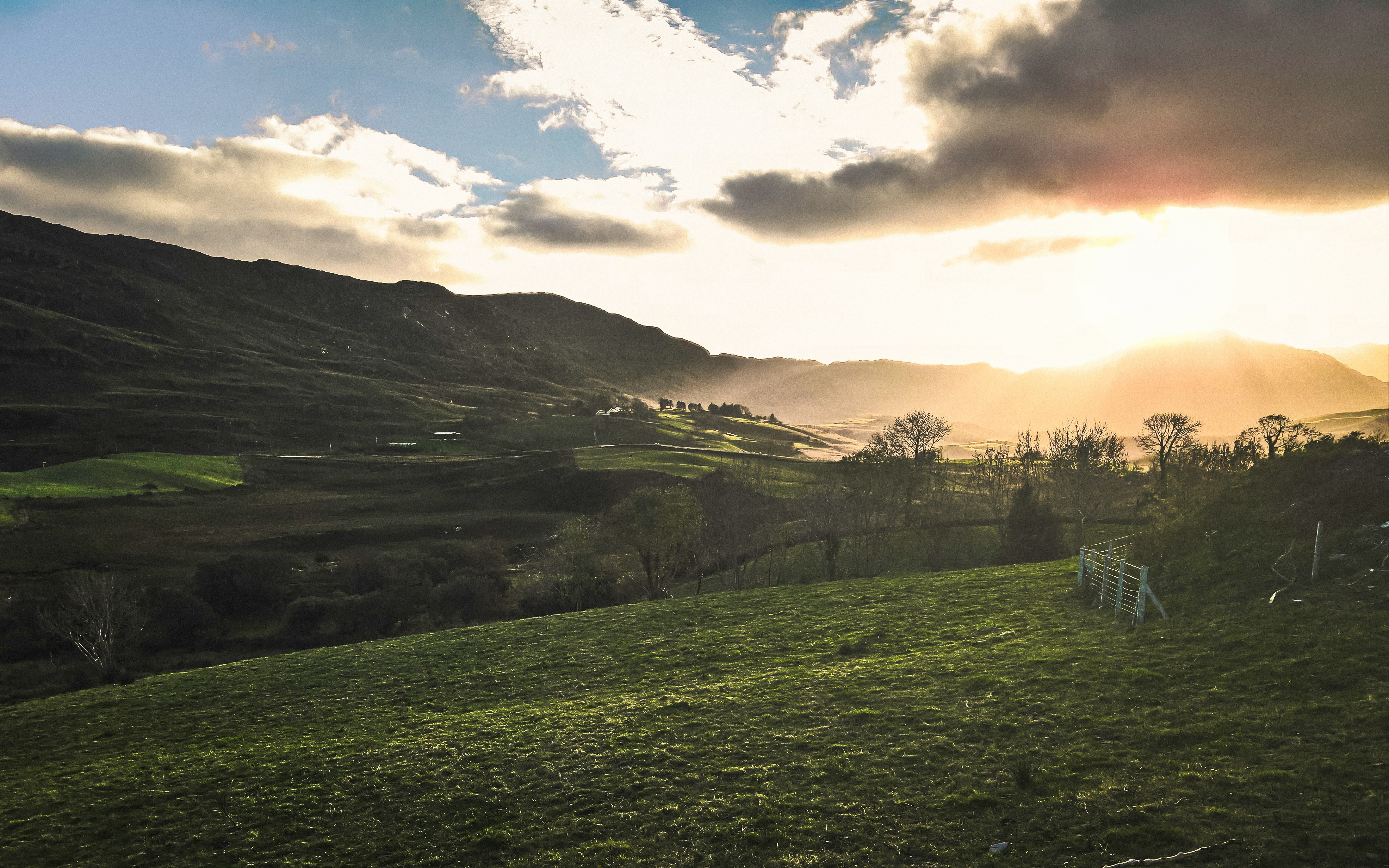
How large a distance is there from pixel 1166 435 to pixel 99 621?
112342mm

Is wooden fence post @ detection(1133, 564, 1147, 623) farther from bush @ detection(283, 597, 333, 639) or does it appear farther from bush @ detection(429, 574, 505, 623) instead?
bush @ detection(283, 597, 333, 639)

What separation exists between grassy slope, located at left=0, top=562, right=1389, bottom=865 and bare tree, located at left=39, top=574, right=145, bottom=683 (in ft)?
82.4

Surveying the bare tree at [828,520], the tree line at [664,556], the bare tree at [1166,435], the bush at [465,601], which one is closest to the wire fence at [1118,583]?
the tree line at [664,556]

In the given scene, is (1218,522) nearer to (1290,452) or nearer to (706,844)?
(1290,452)

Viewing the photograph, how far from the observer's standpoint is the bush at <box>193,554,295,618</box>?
76.9 meters

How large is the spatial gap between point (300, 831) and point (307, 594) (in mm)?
71556

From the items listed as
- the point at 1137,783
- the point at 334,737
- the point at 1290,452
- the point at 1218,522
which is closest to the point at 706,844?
the point at 1137,783

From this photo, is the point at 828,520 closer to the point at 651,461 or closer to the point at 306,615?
the point at 306,615

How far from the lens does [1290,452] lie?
28422mm

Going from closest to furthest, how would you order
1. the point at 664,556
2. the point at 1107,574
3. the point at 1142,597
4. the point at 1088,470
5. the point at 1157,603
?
the point at 1157,603, the point at 1142,597, the point at 1107,574, the point at 664,556, the point at 1088,470

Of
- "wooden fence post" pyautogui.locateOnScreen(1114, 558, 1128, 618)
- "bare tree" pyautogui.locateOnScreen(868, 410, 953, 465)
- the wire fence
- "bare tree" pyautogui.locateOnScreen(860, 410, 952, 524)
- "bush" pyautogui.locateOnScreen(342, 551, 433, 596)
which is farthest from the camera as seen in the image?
"bare tree" pyautogui.locateOnScreen(868, 410, 953, 465)

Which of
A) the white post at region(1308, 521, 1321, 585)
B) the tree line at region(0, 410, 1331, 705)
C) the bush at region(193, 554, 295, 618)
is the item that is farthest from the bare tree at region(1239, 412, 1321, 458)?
the bush at region(193, 554, 295, 618)

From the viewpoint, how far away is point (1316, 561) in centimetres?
2269

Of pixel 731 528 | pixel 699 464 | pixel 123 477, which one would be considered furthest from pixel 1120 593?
pixel 123 477
